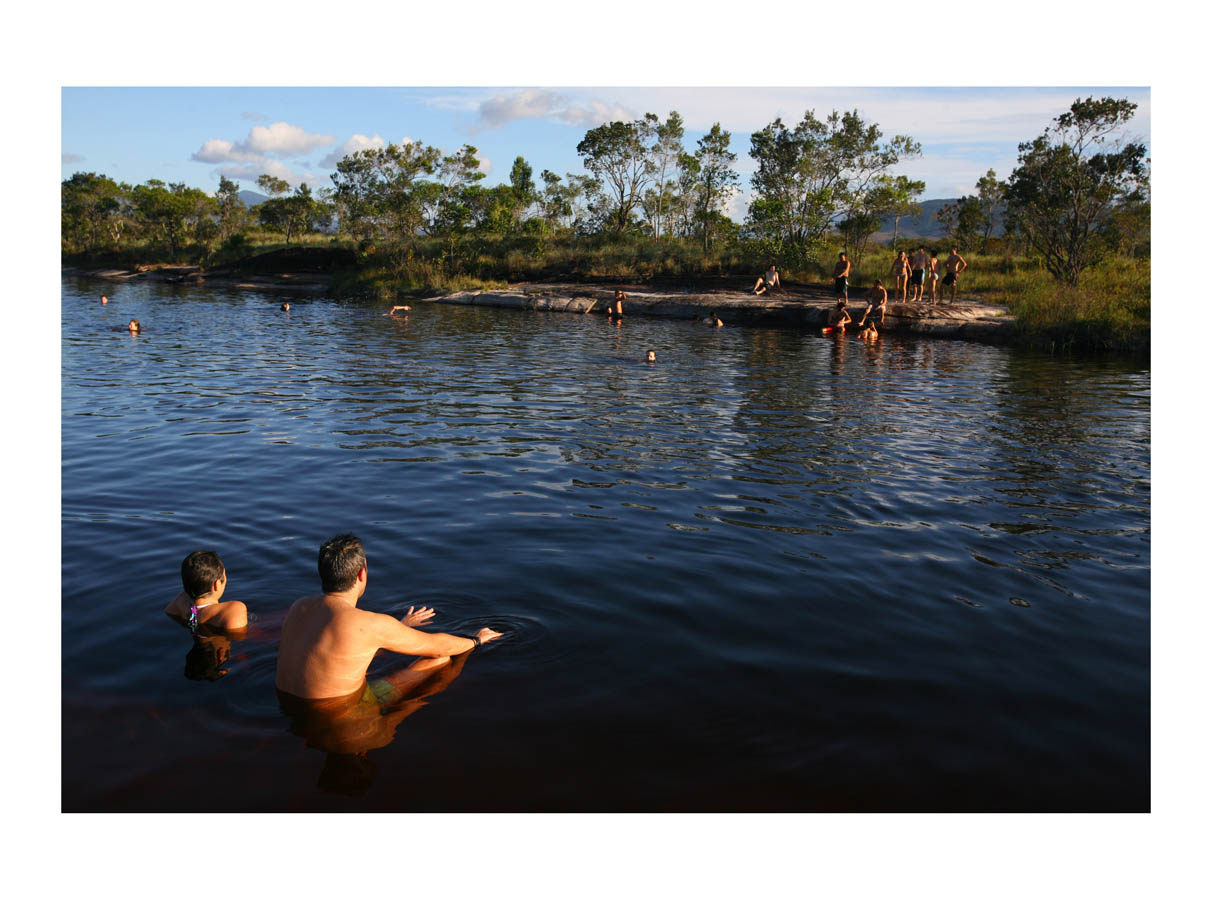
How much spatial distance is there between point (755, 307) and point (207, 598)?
1184 inches

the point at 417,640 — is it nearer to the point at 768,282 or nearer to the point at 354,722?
the point at 354,722

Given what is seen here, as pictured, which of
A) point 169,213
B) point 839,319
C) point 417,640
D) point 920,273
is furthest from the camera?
point 169,213

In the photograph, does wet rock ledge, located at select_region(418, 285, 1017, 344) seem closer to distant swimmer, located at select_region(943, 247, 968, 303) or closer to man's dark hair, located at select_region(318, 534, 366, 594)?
distant swimmer, located at select_region(943, 247, 968, 303)

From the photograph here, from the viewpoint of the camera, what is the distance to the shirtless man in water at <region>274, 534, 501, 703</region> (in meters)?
4.85

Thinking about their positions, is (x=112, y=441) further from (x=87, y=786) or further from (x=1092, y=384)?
(x=1092, y=384)

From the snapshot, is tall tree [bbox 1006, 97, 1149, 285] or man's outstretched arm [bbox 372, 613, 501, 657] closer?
man's outstretched arm [bbox 372, 613, 501, 657]

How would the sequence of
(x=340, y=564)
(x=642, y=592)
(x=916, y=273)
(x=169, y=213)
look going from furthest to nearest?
(x=169, y=213) < (x=916, y=273) < (x=642, y=592) < (x=340, y=564)

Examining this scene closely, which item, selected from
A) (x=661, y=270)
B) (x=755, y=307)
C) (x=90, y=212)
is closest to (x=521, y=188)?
(x=661, y=270)

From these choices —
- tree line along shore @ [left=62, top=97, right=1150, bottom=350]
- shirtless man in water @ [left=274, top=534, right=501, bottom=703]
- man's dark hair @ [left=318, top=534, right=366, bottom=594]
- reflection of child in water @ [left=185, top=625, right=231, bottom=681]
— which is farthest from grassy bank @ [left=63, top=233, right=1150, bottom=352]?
reflection of child in water @ [left=185, top=625, right=231, bottom=681]

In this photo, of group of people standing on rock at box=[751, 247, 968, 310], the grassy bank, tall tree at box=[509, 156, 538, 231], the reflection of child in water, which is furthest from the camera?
tall tree at box=[509, 156, 538, 231]

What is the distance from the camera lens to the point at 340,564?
15.8 ft

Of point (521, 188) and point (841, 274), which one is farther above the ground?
point (521, 188)

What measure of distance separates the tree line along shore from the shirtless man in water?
2574 cm

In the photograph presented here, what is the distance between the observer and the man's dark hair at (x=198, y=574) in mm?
5879
